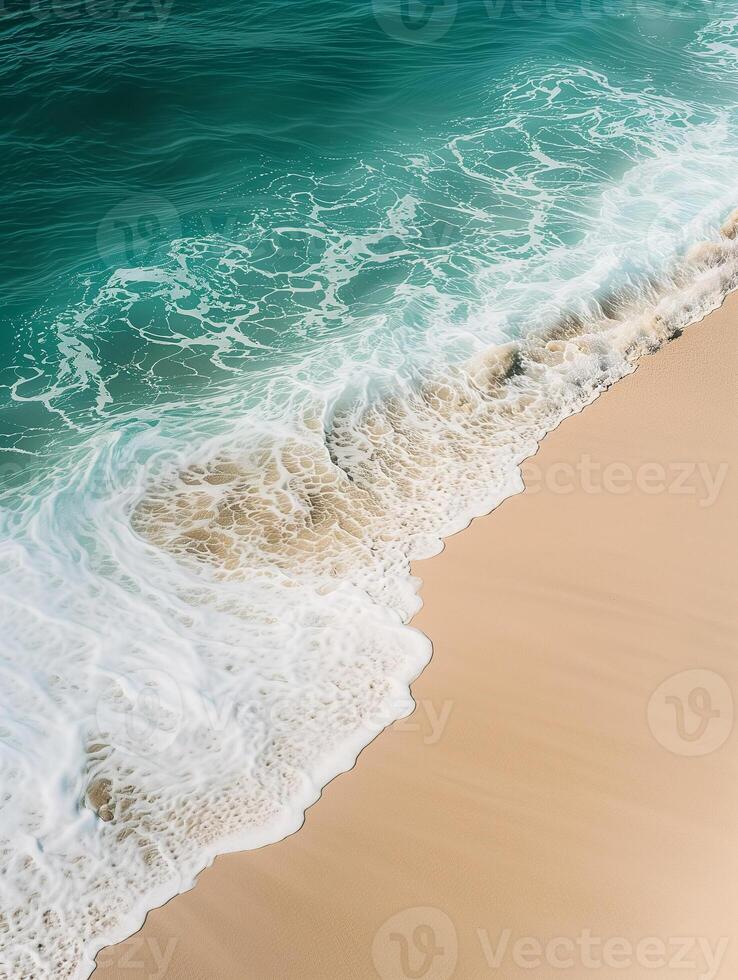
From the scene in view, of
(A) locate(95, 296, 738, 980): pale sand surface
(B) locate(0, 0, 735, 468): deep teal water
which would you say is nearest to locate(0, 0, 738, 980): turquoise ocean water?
(B) locate(0, 0, 735, 468): deep teal water

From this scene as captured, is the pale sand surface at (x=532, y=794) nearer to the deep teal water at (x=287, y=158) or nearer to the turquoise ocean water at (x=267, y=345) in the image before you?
the turquoise ocean water at (x=267, y=345)

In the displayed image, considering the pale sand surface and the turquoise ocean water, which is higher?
the turquoise ocean water

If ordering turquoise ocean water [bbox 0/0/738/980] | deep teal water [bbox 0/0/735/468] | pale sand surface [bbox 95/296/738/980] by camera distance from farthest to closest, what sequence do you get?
deep teal water [bbox 0/0/735/468]
turquoise ocean water [bbox 0/0/738/980]
pale sand surface [bbox 95/296/738/980]

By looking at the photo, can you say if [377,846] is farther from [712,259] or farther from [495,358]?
[712,259]

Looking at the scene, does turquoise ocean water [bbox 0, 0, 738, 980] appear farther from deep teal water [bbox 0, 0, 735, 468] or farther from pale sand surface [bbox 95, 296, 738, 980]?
pale sand surface [bbox 95, 296, 738, 980]

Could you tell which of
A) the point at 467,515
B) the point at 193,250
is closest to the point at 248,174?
the point at 193,250

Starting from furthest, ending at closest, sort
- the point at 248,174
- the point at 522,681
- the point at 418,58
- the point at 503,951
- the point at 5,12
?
the point at 5,12 → the point at 418,58 → the point at 248,174 → the point at 522,681 → the point at 503,951
